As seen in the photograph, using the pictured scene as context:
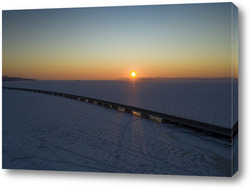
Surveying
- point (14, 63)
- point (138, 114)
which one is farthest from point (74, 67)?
point (138, 114)

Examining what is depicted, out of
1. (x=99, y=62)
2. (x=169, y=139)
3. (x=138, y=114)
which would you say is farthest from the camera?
(x=138, y=114)

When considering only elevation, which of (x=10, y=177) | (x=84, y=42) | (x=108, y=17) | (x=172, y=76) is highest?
(x=108, y=17)

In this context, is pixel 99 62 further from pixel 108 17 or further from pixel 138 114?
pixel 138 114

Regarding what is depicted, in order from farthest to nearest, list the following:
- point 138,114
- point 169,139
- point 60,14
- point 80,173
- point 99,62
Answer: point 138,114
point 99,62
point 169,139
point 60,14
point 80,173

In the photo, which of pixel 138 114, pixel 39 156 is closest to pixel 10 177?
pixel 39 156

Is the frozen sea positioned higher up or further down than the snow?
higher up

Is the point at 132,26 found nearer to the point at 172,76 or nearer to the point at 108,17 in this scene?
the point at 108,17

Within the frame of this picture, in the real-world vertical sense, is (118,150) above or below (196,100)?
below

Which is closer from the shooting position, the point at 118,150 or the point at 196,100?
the point at 118,150

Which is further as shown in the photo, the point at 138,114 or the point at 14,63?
the point at 138,114

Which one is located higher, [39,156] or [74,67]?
[74,67]

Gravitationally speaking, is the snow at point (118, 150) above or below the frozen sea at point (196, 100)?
below
